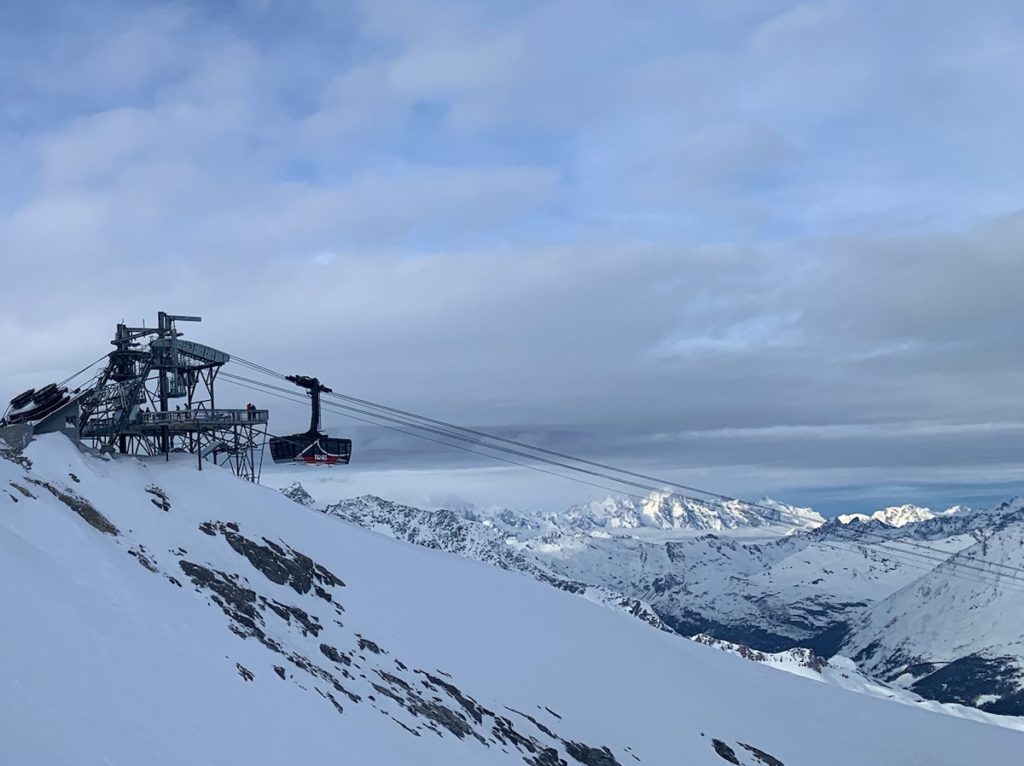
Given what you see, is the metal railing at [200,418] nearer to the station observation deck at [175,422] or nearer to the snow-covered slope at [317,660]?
the station observation deck at [175,422]

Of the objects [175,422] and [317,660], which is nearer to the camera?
[317,660]

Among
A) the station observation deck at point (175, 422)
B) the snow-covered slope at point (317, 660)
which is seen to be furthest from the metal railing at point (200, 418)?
the snow-covered slope at point (317, 660)

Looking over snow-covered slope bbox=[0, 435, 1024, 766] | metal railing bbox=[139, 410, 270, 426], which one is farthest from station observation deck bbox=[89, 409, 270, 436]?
snow-covered slope bbox=[0, 435, 1024, 766]

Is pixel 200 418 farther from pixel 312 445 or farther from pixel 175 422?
pixel 312 445

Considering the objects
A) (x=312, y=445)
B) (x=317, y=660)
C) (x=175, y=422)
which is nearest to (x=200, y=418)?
(x=175, y=422)

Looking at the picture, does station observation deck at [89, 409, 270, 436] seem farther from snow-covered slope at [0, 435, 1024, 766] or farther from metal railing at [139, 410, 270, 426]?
snow-covered slope at [0, 435, 1024, 766]

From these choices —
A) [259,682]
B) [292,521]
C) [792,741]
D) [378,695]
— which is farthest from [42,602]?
[792,741]

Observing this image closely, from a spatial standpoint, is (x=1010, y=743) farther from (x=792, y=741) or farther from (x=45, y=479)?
(x=45, y=479)
